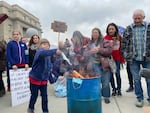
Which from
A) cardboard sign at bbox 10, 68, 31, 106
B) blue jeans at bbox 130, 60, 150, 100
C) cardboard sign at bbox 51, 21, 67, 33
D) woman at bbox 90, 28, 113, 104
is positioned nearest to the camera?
blue jeans at bbox 130, 60, 150, 100

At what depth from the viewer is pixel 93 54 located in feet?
18.2

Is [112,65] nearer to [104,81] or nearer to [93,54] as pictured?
→ [104,81]

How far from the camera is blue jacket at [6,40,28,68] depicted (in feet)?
19.5

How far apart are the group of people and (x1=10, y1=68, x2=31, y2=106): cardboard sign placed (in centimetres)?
14

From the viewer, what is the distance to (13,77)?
586cm

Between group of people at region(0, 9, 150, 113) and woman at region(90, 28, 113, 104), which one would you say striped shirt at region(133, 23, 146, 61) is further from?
woman at region(90, 28, 113, 104)

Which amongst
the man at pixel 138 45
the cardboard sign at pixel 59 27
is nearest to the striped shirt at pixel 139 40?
the man at pixel 138 45

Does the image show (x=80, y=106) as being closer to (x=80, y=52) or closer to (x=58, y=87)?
(x=80, y=52)

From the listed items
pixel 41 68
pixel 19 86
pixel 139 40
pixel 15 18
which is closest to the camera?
pixel 41 68

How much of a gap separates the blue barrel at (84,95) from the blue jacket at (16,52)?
6.22ft

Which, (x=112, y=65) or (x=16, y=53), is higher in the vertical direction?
(x=16, y=53)

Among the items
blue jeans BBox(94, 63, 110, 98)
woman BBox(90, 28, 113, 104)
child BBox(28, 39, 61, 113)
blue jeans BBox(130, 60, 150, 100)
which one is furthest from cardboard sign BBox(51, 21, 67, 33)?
blue jeans BBox(130, 60, 150, 100)

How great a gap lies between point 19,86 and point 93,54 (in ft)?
5.29

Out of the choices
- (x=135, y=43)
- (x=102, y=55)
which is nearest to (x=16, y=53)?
(x=102, y=55)
